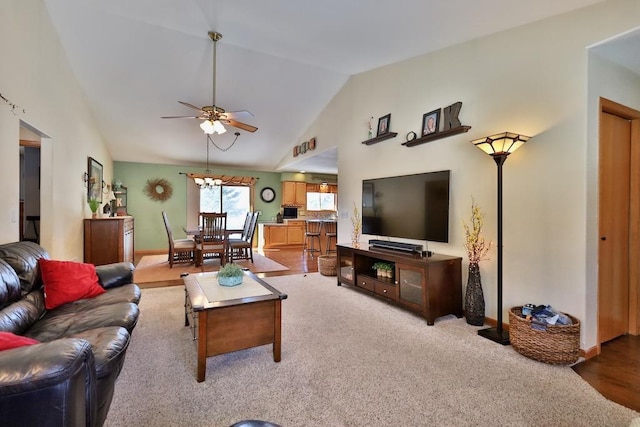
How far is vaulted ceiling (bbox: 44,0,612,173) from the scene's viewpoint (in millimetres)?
2855

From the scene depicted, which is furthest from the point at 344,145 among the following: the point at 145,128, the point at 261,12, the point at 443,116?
the point at 145,128

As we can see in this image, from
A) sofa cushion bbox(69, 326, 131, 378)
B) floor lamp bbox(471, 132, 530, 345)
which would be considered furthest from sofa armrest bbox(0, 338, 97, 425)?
floor lamp bbox(471, 132, 530, 345)

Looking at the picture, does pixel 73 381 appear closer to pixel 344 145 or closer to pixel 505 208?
pixel 505 208

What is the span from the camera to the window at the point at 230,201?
8.34m

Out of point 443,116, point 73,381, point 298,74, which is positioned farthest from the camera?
point 298,74

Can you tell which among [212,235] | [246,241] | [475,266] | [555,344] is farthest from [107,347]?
[246,241]

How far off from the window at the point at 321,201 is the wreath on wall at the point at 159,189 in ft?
13.1

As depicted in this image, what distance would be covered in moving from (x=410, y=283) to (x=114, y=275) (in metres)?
2.94

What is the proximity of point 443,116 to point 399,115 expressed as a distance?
0.74m

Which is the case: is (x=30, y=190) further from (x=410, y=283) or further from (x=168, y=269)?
(x=410, y=283)

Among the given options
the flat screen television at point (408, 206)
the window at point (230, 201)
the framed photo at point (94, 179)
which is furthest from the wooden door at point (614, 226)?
A: the window at point (230, 201)

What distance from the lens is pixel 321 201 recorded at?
31.8 ft

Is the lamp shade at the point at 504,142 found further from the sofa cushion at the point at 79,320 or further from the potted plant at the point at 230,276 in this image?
the sofa cushion at the point at 79,320

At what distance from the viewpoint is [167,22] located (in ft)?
11.7
